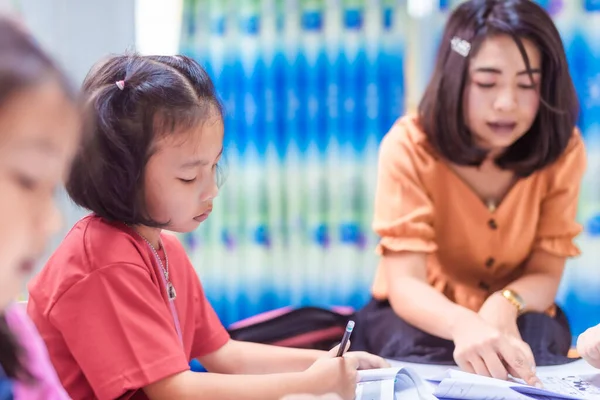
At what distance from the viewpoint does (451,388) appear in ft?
3.44

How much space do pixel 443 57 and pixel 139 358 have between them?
3.26ft

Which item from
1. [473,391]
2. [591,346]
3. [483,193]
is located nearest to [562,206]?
[483,193]

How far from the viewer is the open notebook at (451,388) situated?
3.36ft

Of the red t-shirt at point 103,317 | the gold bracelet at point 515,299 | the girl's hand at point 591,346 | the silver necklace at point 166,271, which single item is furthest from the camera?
the gold bracelet at point 515,299

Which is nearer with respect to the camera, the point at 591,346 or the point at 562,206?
the point at 591,346

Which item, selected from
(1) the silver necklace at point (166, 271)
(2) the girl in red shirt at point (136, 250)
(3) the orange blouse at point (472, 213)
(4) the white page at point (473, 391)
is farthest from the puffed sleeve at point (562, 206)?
(1) the silver necklace at point (166, 271)

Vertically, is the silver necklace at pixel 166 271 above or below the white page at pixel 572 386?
above

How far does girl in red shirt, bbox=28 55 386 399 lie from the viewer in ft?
2.91

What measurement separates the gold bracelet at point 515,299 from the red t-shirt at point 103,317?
2.56 ft

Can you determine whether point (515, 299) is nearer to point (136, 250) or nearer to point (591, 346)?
point (591, 346)

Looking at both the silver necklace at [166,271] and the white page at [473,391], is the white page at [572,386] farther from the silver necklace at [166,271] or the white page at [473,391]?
the silver necklace at [166,271]

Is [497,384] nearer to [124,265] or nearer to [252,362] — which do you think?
[252,362]

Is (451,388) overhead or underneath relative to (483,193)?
underneath

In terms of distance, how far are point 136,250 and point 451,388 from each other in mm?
504
